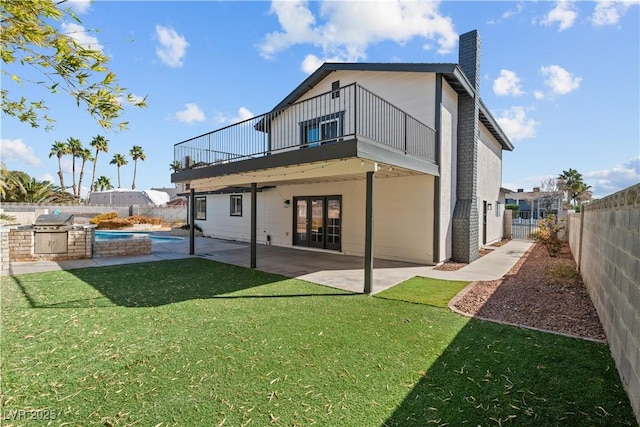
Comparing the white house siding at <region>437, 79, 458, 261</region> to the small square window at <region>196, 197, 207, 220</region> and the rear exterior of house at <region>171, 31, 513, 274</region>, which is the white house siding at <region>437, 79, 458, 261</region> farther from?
the small square window at <region>196, 197, 207, 220</region>

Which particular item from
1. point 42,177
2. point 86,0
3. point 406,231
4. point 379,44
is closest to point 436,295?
point 406,231

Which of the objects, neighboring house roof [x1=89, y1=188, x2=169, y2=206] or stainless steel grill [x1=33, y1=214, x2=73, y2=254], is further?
neighboring house roof [x1=89, y1=188, x2=169, y2=206]

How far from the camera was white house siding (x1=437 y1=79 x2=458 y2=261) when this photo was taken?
32.4 ft

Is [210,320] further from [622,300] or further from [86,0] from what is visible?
[622,300]

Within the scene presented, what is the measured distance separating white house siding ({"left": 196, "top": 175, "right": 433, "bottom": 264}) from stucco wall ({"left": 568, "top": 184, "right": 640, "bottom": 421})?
5.16 metres

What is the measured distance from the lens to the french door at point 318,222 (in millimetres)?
12363

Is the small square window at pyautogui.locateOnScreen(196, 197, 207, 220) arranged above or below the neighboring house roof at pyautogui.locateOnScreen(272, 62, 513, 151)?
below

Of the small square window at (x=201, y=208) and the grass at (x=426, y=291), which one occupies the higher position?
the small square window at (x=201, y=208)

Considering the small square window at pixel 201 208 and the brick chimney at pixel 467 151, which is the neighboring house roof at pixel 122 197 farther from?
the brick chimney at pixel 467 151

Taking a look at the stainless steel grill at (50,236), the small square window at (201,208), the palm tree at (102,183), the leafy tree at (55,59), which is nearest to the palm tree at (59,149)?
the palm tree at (102,183)

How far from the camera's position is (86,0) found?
2.54m

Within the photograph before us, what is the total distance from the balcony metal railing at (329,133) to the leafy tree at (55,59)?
4.91 meters

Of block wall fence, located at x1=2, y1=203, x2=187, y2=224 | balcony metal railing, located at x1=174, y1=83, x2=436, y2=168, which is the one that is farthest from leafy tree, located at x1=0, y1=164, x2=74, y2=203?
balcony metal railing, located at x1=174, y1=83, x2=436, y2=168

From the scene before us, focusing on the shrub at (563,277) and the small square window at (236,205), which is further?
the small square window at (236,205)
